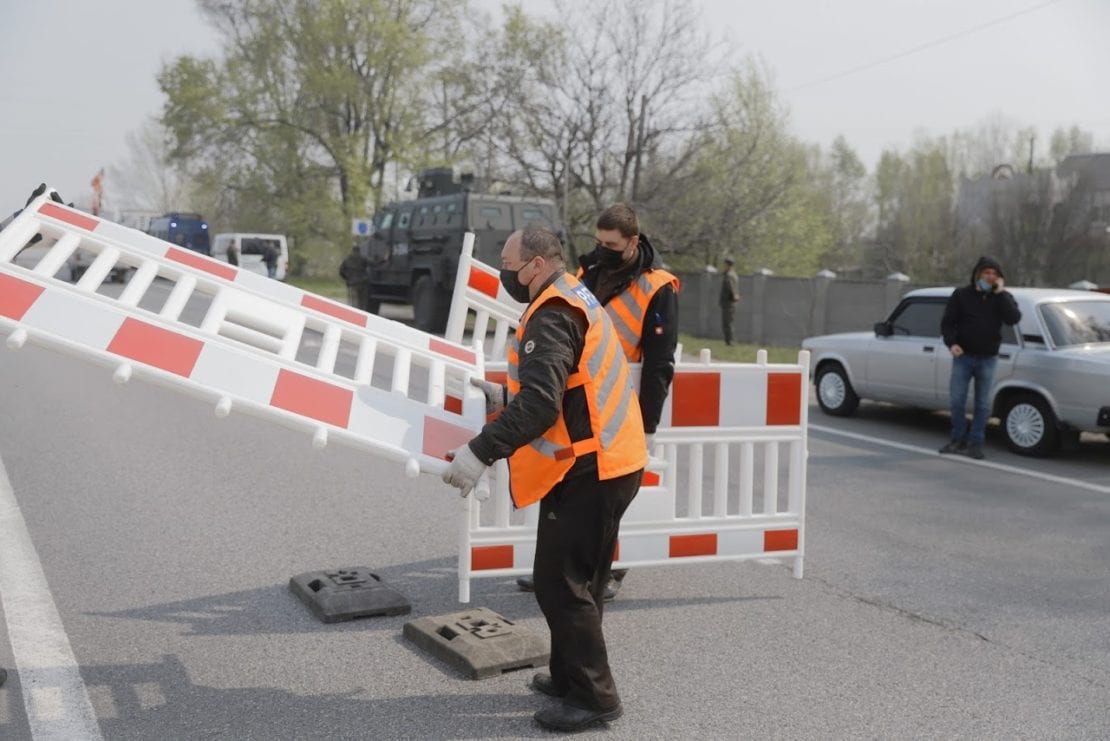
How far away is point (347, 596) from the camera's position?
5070 mm

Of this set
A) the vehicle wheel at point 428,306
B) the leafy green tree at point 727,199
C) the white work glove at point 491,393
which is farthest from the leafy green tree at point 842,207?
the white work glove at point 491,393

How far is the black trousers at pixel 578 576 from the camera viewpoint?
3861mm

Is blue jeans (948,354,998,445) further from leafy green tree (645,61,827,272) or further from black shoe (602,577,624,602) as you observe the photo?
leafy green tree (645,61,827,272)

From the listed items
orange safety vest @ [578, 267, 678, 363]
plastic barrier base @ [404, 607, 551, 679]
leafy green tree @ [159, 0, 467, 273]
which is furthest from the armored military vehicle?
leafy green tree @ [159, 0, 467, 273]

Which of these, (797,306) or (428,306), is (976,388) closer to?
(428,306)

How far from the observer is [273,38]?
145 feet

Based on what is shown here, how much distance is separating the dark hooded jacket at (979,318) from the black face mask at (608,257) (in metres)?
6.08

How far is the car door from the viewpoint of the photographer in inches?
450

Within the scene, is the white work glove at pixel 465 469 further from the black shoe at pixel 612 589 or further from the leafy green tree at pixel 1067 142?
the leafy green tree at pixel 1067 142

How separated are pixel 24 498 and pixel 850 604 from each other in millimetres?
5310

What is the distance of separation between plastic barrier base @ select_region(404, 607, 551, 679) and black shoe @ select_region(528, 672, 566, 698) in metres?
0.22

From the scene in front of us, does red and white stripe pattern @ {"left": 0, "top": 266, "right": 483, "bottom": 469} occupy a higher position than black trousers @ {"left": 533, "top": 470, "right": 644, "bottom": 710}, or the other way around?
red and white stripe pattern @ {"left": 0, "top": 266, "right": 483, "bottom": 469}

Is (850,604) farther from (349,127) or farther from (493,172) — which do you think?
(349,127)

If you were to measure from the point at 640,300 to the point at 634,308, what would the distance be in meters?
0.05
